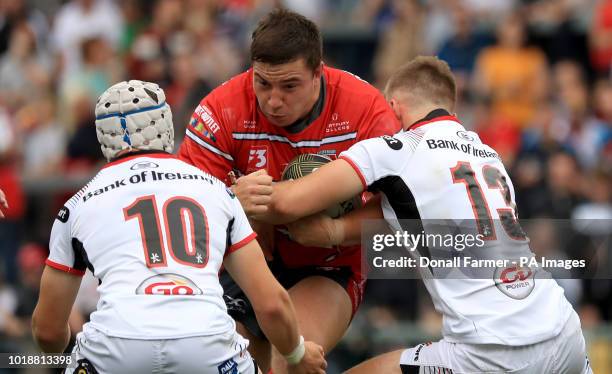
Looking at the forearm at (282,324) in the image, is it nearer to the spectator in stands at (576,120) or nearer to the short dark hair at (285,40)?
the short dark hair at (285,40)

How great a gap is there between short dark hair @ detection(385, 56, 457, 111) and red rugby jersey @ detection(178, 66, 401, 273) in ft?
1.02

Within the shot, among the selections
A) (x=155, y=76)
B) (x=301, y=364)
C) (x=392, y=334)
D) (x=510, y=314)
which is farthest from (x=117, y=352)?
(x=155, y=76)

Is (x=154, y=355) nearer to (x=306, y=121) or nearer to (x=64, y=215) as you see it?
(x=64, y=215)

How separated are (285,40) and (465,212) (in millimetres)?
1471

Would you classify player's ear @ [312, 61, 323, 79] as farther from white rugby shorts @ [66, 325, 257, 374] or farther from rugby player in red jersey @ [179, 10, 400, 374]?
white rugby shorts @ [66, 325, 257, 374]

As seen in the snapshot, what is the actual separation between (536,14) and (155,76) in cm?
471

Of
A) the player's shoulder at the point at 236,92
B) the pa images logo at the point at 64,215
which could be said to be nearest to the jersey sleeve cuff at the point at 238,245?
the pa images logo at the point at 64,215

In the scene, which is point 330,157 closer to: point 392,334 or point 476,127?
point 392,334

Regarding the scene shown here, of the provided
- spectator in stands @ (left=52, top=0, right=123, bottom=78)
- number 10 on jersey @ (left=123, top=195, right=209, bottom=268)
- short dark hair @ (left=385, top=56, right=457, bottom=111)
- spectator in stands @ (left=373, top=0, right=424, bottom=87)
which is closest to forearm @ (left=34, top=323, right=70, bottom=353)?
number 10 on jersey @ (left=123, top=195, right=209, bottom=268)

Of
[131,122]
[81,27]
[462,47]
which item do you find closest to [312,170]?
[131,122]

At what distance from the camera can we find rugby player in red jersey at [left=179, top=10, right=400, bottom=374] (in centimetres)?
713

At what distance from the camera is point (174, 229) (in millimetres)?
5742

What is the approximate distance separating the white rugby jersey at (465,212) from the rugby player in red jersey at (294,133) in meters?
0.71

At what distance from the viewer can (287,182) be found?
6.81 m
